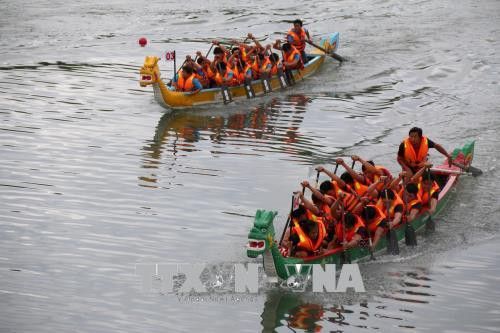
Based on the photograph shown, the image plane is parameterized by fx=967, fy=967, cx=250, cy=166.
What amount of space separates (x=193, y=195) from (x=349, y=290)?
18.3ft

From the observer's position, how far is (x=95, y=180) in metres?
21.7

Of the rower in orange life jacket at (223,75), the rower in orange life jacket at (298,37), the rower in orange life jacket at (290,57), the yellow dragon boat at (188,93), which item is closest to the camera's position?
the yellow dragon boat at (188,93)

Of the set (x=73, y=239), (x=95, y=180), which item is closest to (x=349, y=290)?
(x=73, y=239)

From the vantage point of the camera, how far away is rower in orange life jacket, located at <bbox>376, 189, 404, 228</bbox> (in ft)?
57.9

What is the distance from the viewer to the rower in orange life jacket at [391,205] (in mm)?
17638

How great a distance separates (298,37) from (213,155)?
9.02 metres

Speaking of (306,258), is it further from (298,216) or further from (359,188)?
(359,188)

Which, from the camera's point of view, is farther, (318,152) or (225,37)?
(225,37)

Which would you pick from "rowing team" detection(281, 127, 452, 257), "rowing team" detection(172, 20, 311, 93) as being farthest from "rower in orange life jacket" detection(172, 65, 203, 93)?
"rowing team" detection(281, 127, 452, 257)

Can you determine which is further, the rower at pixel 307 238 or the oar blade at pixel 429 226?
the oar blade at pixel 429 226

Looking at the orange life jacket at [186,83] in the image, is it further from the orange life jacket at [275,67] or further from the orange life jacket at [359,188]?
the orange life jacket at [359,188]

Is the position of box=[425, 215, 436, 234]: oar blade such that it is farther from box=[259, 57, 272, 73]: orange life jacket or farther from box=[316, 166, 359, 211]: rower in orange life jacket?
box=[259, 57, 272, 73]: orange life jacket

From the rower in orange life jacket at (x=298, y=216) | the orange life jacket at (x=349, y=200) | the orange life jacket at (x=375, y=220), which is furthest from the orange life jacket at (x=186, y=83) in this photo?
the rower in orange life jacket at (x=298, y=216)

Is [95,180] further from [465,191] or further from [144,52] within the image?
[144,52]
